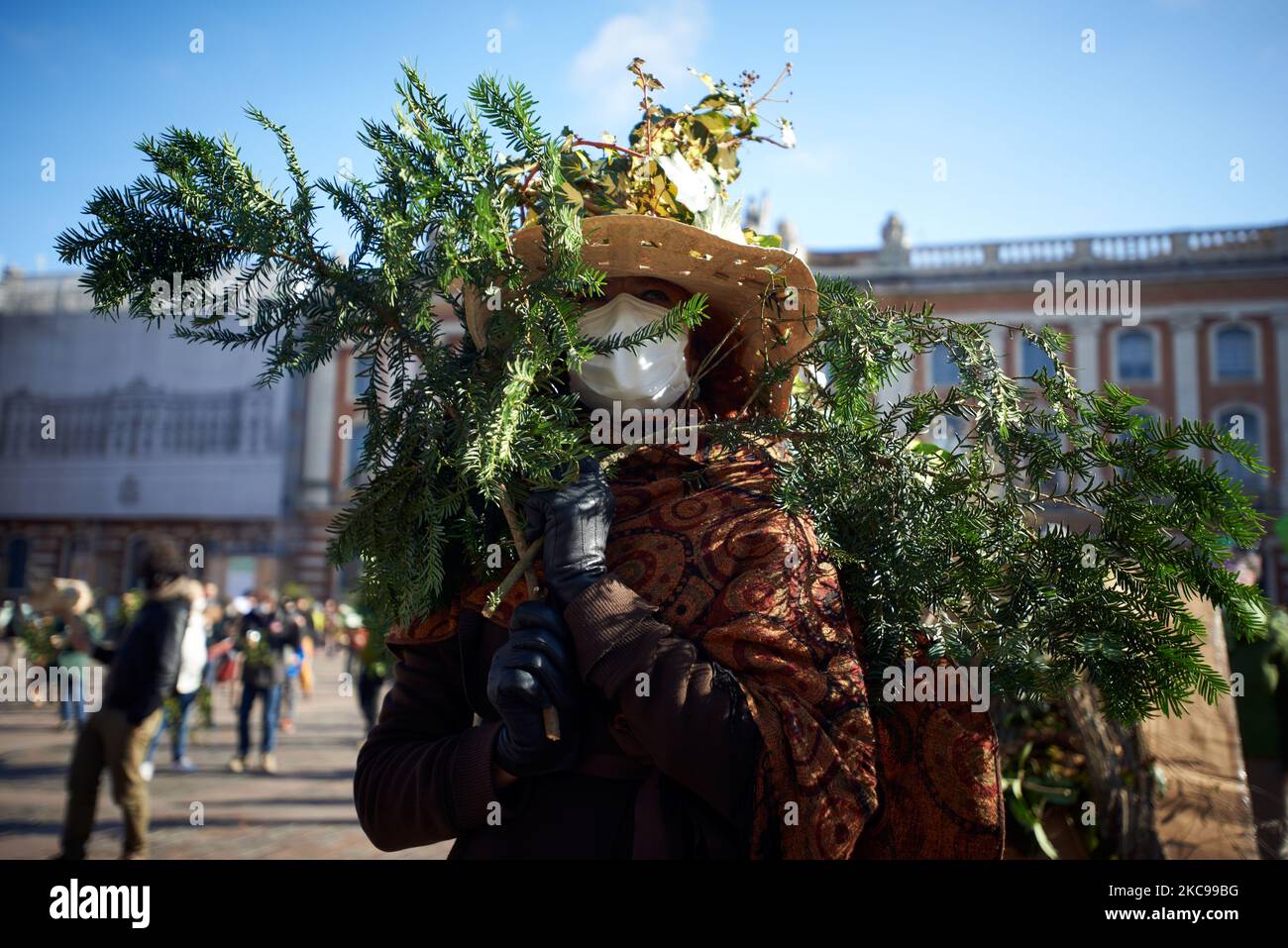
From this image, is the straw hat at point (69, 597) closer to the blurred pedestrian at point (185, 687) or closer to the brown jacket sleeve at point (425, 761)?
the blurred pedestrian at point (185, 687)

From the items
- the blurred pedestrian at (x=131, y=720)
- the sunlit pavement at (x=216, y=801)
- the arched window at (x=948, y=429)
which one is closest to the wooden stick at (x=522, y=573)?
the arched window at (x=948, y=429)

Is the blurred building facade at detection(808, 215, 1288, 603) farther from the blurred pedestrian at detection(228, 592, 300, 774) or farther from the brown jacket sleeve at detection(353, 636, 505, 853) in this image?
the brown jacket sleeve at detection(353, 636, 505, 853)

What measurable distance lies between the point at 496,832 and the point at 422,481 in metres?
0.69

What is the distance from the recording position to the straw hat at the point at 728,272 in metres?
2.02

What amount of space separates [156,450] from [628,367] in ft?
110

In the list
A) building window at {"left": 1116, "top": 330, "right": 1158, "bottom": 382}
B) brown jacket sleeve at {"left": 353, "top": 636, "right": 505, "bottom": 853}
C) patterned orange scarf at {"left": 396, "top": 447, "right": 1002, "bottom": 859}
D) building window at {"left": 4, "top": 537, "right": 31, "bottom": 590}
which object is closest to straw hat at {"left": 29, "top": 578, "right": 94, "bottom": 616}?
brown jacket sleeve at {"left": 353, "top": 636, "right": 505, "bottom": 853}

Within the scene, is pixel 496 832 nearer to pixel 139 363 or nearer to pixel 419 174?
pixel 419 174

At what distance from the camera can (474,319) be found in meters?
1.83

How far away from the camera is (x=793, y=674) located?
179 cm

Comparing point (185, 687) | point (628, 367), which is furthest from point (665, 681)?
point (185, 687)

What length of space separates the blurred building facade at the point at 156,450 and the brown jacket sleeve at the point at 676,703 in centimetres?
3057

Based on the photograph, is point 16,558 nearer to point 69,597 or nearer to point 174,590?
point 69,597
